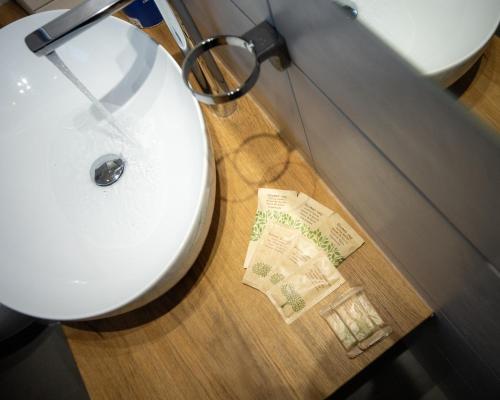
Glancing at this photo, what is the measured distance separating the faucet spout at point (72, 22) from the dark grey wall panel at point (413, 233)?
0.23 meters

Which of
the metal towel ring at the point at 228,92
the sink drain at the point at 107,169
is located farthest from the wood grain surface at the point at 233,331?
the metal towel ring at the point at 228,92

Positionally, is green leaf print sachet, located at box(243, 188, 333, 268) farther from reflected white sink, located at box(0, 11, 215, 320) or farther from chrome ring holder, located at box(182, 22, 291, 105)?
chrome ring holder, located at box(182, 22, 291, 105)

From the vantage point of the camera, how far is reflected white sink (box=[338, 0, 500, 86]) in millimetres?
269

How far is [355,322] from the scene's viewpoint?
539 mm

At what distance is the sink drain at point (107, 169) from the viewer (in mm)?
676

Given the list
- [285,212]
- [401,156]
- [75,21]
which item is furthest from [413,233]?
[75,21]

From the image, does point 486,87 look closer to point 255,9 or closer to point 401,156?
point 401,156

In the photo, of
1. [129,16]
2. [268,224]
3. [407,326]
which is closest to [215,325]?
[268,224]

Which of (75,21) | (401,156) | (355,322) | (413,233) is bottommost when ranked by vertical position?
(355,322)

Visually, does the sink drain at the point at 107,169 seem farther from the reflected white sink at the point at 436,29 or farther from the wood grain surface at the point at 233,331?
the reflected white sink at the point at 436,29

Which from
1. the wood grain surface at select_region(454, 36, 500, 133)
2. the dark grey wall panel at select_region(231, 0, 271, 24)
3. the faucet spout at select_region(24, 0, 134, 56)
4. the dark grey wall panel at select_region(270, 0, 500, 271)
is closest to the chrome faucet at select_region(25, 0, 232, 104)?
the faucet spout at select_region(24, 0, 134, 56)

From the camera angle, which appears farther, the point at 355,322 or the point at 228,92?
the point at 355,322

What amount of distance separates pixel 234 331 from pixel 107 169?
36cm

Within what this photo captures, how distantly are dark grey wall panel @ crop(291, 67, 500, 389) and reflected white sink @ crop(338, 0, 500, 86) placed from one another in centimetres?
9
